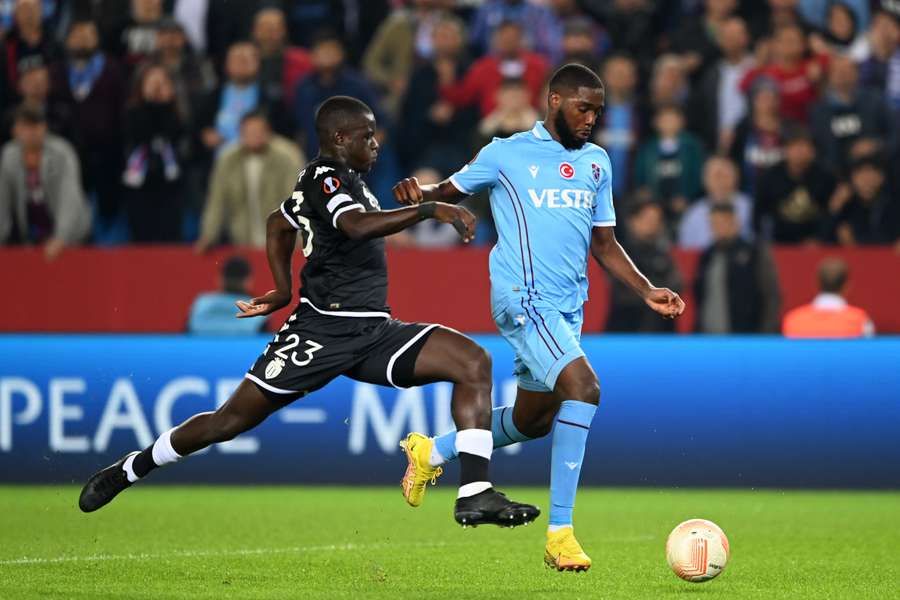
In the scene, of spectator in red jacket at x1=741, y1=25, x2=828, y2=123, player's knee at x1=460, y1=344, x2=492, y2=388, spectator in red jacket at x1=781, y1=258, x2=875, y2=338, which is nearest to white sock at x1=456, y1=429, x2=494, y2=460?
player's knee at x1=460, y1=344, x2=492, y2=388

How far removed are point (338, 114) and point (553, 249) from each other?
1.23 m

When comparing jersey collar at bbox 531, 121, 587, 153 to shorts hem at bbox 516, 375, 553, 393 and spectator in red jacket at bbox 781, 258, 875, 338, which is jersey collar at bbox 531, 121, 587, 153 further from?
spectator in red jacket at bbox 781, 258, 875, 338

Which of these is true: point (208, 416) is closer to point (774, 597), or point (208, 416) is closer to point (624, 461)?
point (774, 597)

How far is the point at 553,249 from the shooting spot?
805 centimetres

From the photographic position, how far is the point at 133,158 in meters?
15.2

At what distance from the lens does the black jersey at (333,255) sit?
808cm

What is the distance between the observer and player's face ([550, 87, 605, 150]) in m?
7.98

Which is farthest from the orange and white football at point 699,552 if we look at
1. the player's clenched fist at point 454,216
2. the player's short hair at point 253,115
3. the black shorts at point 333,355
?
the player's short hair at point 253,115

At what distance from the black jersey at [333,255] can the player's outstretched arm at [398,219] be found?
221mm

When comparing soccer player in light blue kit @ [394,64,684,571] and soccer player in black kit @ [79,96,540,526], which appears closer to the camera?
soccer player in light blue kit @ [394,64,684,571]

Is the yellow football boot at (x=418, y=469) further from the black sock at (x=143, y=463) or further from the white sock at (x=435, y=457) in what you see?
the black sock at (x=143, y=463)

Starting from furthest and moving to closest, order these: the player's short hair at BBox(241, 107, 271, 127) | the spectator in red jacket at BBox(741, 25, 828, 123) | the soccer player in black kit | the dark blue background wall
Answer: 1. the spectator in red jacket at BBox(741, 25, 828, 123)
2. the player's short hair at BBox(241, 107, 271, 127)
3. the dark blue background wall
4. the soccer player in black kit

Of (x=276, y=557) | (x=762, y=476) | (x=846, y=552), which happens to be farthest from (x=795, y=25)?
(x=276, y=557)

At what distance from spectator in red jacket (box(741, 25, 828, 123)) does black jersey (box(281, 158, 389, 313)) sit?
27.1 ft
